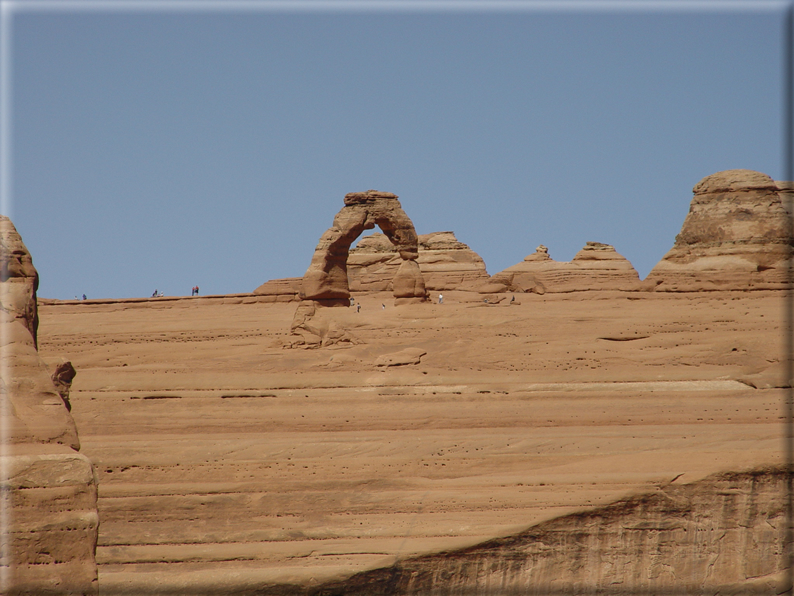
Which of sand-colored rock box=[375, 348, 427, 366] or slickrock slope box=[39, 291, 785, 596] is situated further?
sand-colored rock box=[375, 348, 427, 366]

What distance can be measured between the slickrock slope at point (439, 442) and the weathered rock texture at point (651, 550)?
4cm

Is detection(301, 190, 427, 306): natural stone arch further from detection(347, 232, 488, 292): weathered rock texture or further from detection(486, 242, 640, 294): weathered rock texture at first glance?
detection(347, 232, 488, 292): weathered rock texture

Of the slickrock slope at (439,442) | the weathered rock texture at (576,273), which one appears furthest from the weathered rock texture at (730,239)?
the weathered rock texture at (576,273)

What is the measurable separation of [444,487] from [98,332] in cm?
1669

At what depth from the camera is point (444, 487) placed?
59.2 feet

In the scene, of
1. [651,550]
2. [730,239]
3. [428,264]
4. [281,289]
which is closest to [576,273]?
[428,264]

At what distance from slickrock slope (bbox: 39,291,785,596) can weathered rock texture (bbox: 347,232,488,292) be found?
56.2 ft

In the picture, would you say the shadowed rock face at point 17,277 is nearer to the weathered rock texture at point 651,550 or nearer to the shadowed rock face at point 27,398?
the shadowed rock face at point 27,398

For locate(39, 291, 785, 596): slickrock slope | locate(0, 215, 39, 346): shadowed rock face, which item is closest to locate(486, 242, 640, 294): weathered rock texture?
locate(39, 291, 785, 596): slickrock slope

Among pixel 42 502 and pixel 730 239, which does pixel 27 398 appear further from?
pixel 730 239

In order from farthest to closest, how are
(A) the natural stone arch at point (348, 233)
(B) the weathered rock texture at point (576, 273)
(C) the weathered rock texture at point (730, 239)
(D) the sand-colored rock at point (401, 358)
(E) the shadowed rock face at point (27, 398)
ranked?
1. (B) the weathered rock texture at point (576, 273)
2. (A) the natural stone arch at point (348, 233)
3. (C) the weathered rock texture at point (730, 239)
4. (D) the sand-colored rock at point (401, 358)
5. (E) the shadowed rock face at point (27, 398)

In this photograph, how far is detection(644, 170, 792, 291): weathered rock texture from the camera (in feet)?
90.1

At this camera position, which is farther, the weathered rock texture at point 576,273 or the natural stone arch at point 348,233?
the weathered rock texture at point 576,273

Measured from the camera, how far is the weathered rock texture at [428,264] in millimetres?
43750
